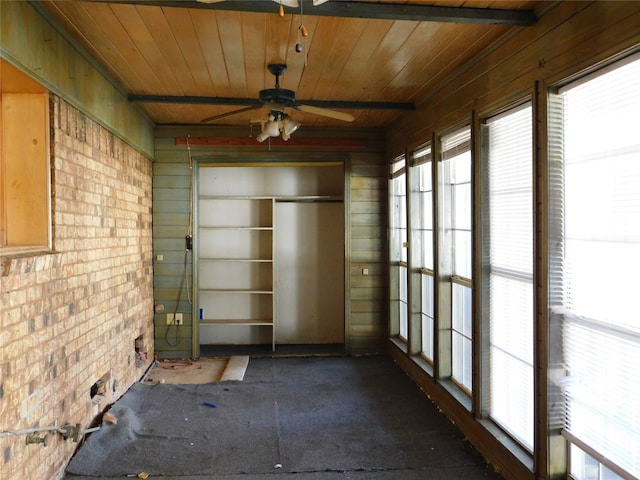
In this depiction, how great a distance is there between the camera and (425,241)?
430 cm

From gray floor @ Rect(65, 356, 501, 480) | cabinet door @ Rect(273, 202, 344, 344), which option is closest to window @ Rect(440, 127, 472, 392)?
gray floor @ Rect(65, 356, 501, 480)

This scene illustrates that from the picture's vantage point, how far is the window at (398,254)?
5.05 meters

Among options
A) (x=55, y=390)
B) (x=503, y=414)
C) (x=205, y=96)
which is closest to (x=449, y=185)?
(x=503, y=414)

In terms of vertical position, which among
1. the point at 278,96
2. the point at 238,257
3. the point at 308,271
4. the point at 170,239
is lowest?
the point at 308,271

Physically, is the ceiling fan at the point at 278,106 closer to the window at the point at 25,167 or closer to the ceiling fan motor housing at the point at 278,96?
the ceiling fan motor housing at the point at 278,96

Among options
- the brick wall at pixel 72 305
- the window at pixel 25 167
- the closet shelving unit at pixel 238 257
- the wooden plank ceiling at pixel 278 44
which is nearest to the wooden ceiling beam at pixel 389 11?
the wooden plank ceiling at pixel 278 44

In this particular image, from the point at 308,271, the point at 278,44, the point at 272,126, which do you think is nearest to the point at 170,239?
the point at 308,271

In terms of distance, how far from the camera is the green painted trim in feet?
6.88

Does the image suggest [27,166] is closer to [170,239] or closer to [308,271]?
[170,239]

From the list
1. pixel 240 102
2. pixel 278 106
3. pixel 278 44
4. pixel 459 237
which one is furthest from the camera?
pixel 240 102

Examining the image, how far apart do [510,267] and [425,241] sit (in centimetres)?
155

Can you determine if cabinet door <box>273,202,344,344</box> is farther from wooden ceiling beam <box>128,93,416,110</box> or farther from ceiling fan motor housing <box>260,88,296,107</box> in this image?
ceiling fan motor housing <box>260,88,296,107</box>

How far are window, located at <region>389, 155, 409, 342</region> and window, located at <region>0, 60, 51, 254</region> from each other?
11.3 feet

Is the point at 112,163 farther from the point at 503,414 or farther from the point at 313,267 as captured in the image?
the point at 503,414
